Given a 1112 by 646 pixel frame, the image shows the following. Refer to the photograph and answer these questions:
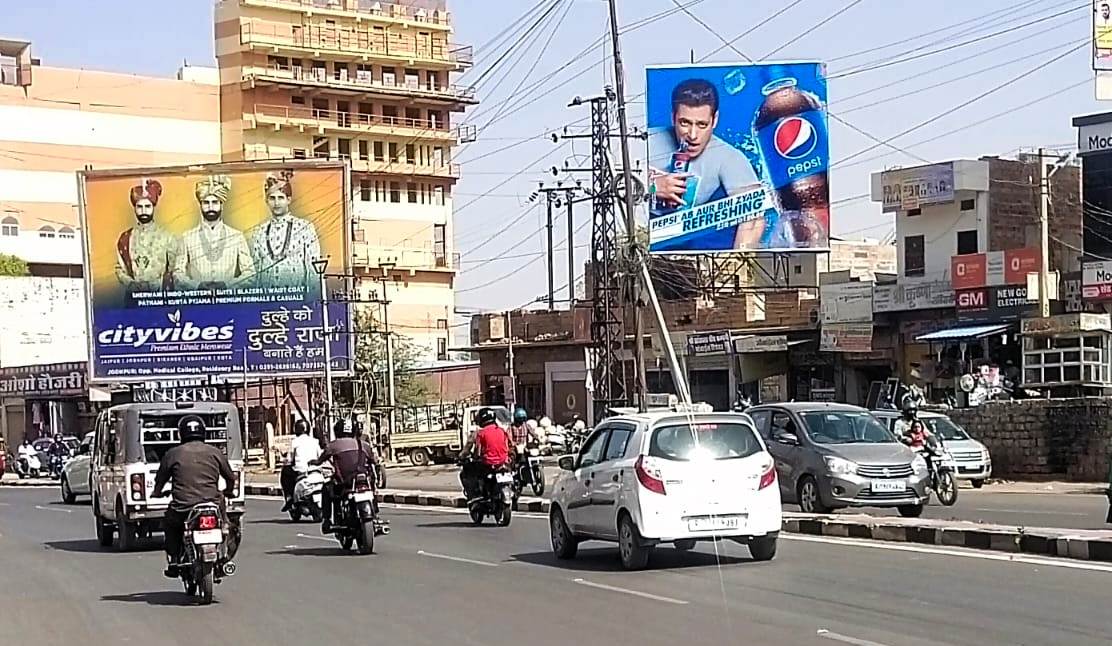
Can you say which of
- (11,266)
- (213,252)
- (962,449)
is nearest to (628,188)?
(962,449)

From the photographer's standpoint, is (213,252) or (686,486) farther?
(213,252)

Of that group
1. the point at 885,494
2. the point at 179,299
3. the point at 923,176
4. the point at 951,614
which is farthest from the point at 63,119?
Answer: the point at 951,614

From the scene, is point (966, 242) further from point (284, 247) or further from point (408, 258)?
point (408, 258)

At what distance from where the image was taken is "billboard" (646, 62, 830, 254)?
39156 millimetres

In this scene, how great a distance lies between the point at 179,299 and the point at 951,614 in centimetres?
3959

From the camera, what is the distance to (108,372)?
47.8m

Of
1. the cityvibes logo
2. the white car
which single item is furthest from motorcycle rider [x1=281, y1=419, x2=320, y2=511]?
the cityvibes logo

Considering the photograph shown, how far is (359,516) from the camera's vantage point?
18.1 metres

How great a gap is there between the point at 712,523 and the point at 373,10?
274 ft

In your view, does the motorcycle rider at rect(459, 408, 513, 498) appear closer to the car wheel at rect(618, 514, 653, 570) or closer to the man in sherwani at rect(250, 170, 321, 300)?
the car wheel at rect(618, 514, 653, 570)

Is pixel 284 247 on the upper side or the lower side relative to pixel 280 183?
lower

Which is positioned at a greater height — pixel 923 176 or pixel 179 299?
pixel 923 176

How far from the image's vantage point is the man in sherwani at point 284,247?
4816 centimetres

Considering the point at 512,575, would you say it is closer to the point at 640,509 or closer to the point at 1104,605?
the point at 640,509
